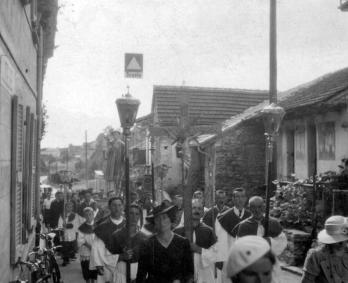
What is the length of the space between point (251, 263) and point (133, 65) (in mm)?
5288

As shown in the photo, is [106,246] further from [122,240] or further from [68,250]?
[68,250]

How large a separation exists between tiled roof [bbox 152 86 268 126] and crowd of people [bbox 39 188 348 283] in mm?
14277

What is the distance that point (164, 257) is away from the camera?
5.09 metres

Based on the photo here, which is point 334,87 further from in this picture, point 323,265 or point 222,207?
point 323,265

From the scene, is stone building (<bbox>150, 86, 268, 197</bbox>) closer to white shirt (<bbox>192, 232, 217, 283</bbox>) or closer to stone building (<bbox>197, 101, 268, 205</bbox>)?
stone building (<bbox>197, 101, 268, 205</bbox>)

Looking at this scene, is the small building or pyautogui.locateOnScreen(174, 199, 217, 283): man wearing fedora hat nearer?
pyautogui.locateOnScreen(174, 199, 217, 283): man wearing fedora hat

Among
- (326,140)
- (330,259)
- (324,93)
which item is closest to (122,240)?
(330,259)

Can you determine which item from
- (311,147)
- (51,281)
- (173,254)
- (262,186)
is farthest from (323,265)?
(262,186)

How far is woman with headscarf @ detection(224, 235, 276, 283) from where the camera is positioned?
2.86 metres

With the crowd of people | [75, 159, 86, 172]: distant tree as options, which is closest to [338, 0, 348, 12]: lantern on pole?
the crowd of people

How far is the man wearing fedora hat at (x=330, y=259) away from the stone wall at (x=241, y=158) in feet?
46.0

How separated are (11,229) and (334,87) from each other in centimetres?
1164

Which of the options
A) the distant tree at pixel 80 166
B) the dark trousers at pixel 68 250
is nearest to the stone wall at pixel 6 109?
the dark trousers at pixel 68 250

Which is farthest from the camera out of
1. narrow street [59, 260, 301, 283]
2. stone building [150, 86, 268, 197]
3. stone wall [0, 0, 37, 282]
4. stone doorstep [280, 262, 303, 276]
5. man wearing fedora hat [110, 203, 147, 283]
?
stone building [150, 86, 268, 197]
